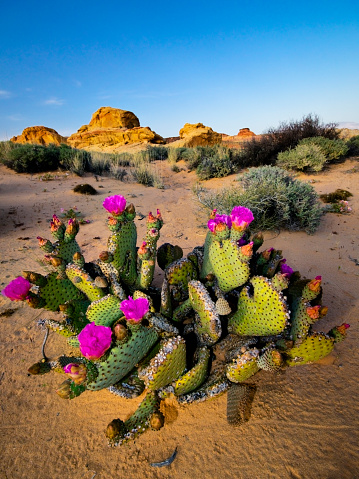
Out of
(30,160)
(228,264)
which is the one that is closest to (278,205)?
(228,264)

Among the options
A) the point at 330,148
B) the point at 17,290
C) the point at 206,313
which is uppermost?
the point at 330,148

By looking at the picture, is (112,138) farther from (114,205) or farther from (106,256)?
(106,256)

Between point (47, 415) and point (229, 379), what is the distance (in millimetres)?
1372

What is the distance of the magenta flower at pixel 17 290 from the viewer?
4.91ft

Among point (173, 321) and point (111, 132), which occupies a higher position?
point (111, 132)

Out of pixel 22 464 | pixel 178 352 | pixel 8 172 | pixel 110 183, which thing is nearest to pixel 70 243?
pixel 178 352

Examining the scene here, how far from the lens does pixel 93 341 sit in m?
1.10

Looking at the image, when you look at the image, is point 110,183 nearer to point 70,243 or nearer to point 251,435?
point 70,243

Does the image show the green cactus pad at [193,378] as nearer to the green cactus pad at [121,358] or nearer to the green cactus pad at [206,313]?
the green cactus pad at [206,313]

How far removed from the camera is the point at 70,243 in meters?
2.07

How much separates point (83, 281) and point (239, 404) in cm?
131

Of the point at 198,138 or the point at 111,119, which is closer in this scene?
the point at 198,138

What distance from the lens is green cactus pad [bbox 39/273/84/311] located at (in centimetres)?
183

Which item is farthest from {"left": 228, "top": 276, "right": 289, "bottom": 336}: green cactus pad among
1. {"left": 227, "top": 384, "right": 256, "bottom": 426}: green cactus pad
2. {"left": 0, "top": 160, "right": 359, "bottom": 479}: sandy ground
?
{"left": 0, "top": 160, "right": 359, "bottom": 479}: sandy ground
